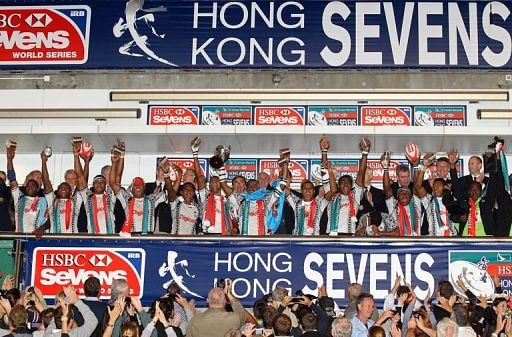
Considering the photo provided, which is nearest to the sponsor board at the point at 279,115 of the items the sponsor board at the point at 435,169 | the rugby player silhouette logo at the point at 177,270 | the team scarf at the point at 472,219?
the sponsor board at the point at 435,169

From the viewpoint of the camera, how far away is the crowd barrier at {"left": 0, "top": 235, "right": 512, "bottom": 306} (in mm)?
13195

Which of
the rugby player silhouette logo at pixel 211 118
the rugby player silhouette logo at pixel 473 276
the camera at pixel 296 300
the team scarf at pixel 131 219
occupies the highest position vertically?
the rugby player silhouette logo at pixel 211 118

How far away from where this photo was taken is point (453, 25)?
16.2 metres

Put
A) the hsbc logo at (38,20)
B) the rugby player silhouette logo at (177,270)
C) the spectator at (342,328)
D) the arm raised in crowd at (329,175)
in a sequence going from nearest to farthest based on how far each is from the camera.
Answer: the spectator at (342,328), the rugby player silhouette logo at (177,270), the arm raised in crowd at (329,175), the hsbc logo at (38,20)

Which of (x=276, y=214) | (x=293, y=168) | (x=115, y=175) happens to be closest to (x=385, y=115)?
(x=293, y=168)

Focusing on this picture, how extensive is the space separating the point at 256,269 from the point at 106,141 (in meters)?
4.63

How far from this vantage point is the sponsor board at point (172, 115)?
16.5m

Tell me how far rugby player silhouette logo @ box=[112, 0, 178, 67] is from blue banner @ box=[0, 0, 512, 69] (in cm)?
2

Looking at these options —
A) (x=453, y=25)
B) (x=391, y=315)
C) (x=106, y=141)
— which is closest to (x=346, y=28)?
(x=453, y=25)

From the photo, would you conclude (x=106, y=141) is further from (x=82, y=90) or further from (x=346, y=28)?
(x=346, y=28)

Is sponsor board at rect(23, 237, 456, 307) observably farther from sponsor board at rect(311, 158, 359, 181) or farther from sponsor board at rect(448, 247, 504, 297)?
sponsor board at rect(311, 158, 359, 181)

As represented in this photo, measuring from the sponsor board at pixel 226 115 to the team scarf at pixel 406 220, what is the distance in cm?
353

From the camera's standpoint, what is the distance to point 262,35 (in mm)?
16359

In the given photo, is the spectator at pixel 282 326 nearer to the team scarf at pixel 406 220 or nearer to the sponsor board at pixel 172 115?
the team scarf at pixel 406 220
